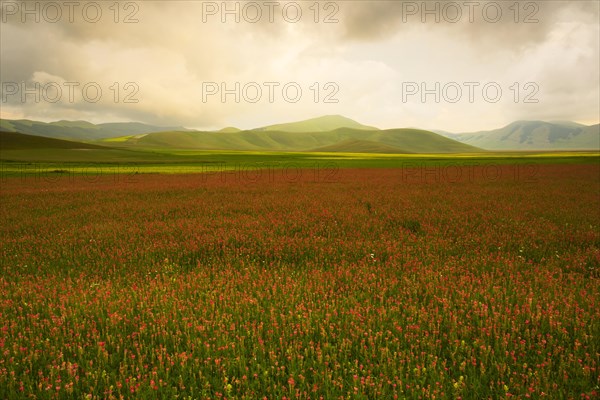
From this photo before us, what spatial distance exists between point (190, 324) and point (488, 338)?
301 centimetres

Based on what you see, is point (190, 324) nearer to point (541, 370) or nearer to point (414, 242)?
point (541, 370)

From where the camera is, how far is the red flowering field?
8.98ft

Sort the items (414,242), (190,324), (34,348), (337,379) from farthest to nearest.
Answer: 1. (414,242)
2. (190,324)
3. (34,348)
4. (337,379)

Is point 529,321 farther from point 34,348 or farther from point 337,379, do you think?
point 34,348

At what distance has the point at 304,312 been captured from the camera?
3701 millimetres

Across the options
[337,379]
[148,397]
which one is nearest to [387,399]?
[337,379]

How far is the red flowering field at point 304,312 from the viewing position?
2.74 meters

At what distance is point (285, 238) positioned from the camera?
708 centimetres

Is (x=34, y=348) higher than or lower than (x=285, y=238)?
lower

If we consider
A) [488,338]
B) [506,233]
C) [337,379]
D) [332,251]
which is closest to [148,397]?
[337,379]

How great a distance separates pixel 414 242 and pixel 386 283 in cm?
253

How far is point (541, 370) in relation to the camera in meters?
2.71

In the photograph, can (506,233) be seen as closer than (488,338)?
No

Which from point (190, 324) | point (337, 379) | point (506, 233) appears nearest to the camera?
point (337, 379)
